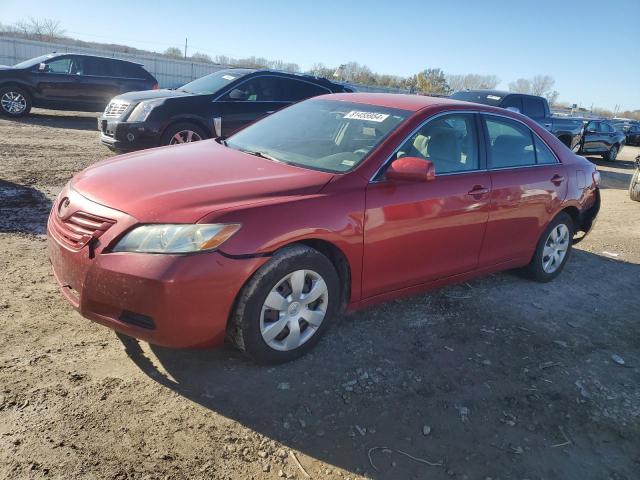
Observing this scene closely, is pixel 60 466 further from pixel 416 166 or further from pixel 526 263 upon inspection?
pixel 526 263

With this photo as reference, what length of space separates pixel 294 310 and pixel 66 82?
517 inches

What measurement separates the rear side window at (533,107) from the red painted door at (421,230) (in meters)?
10.4

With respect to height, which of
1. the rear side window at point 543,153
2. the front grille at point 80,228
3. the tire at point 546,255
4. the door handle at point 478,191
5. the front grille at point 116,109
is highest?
the rear side window at point 543,153

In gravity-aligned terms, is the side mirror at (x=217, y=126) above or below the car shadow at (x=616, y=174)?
above

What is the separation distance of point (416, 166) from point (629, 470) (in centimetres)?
205

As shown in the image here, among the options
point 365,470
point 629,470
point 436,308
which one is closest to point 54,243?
point 365,470

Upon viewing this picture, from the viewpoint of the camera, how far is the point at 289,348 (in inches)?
126

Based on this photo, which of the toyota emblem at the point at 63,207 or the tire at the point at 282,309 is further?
the toyota emblem at the point at 63,207

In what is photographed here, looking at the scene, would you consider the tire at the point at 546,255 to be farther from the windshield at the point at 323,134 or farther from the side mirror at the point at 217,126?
the side mirror at the point at 217,126

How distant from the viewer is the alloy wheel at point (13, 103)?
508 inches

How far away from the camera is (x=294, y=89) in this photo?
946cm

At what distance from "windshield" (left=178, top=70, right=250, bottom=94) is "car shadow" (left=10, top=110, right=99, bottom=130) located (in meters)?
5.38

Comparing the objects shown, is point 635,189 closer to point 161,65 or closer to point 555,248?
point 555,248

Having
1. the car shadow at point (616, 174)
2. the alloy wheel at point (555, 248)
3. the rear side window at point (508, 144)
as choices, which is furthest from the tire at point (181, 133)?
the car shadow at point (616, 174)
